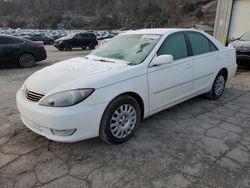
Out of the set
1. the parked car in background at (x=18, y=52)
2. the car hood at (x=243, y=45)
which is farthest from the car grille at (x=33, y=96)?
the car hood at (x=243, y=45)

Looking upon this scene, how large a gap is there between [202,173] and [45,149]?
1.99 m

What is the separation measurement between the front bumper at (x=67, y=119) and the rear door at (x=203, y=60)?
2213 mm

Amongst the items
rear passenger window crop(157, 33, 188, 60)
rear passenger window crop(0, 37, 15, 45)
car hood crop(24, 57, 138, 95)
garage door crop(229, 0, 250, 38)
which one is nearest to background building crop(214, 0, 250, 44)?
garage door crop(229, 0, 250, 38)

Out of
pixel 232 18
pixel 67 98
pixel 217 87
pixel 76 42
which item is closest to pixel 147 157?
pixel 67 98

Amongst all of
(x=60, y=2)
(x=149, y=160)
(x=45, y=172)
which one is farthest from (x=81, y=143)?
(x=60, y=2)

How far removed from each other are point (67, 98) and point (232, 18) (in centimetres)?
1268

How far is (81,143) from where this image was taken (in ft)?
11.3

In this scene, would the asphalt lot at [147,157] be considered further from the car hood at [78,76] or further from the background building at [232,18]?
the background building at [232,18]

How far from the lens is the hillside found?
8312 centimetres

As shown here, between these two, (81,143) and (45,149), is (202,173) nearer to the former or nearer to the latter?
(81,143)

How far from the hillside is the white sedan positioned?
68513 millimetres

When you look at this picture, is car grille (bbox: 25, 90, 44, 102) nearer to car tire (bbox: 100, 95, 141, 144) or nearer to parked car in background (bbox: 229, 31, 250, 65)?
car tire (bbox: 100, 95, 141, 144)

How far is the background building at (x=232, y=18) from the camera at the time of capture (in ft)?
41.3

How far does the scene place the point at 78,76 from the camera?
329cm
